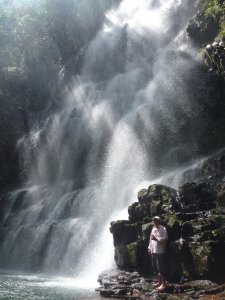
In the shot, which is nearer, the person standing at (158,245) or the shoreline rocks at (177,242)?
the shoreline rocks at (177,242)

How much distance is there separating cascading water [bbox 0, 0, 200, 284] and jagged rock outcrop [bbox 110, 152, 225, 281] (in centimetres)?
387

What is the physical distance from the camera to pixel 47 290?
1675 centimetres

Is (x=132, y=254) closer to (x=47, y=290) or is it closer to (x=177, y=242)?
(x=177, y=242)

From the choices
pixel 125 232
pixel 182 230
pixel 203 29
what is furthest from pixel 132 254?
pixel 203 29

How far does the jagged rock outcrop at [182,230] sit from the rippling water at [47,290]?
2.29m

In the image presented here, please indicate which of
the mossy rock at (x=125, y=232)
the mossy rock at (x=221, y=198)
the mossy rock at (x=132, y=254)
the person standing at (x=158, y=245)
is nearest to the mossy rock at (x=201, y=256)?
the person standing at (x=158, y=245)

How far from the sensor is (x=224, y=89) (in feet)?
96.7

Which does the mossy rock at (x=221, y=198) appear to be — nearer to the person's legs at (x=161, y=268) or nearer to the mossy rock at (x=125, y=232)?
the mossy rock at (x=125, y=232)

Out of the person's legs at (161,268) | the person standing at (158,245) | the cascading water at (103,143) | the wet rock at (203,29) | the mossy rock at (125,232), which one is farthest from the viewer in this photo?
the wet rock at (203,29)

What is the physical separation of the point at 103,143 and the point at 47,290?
2057cm

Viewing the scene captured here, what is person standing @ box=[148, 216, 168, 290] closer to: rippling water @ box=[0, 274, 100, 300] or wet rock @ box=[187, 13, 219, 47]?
rippling water @ box=[0, 274, 100, 300]

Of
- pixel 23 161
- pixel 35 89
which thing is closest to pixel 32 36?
pixel 35 89

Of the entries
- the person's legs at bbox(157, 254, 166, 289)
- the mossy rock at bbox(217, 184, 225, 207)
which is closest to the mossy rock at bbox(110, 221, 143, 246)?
the mossy rock at bbox(217, 184, 225, 207)

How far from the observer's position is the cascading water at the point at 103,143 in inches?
1039
